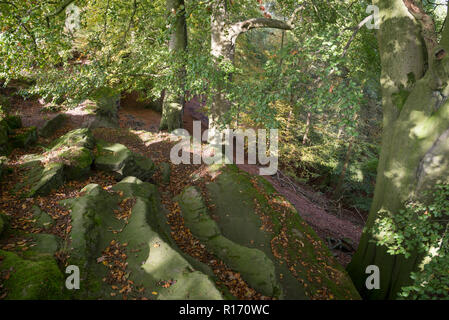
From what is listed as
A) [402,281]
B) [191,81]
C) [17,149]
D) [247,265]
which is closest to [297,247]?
[247,265]

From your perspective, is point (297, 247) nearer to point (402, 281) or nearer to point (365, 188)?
point (402, 281)

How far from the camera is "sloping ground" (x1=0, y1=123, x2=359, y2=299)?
395 centimetres

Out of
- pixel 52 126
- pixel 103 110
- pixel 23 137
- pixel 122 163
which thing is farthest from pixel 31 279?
pixel 103 110

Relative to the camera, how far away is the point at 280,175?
16781 millimetres

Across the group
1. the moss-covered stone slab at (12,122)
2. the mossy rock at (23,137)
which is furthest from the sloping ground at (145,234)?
the moss-covered stone slab at (12,122)

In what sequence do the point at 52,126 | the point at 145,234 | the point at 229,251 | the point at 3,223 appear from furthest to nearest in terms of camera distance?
1. the point at 52,126
2. the point at 229,251
3. the point at 145,234
4. the point at 3,223

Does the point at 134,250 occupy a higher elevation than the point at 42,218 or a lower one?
lower

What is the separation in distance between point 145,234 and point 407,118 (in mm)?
6145

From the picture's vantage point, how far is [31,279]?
133 inches

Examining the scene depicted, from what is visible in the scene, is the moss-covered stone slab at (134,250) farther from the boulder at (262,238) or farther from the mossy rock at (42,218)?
the boulder at (262,238)

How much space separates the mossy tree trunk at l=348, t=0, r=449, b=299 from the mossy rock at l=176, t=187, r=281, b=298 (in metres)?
2.22

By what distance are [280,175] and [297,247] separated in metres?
10.3

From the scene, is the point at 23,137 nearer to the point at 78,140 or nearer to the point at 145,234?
the point at 78,140

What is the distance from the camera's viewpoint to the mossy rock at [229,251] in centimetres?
510
